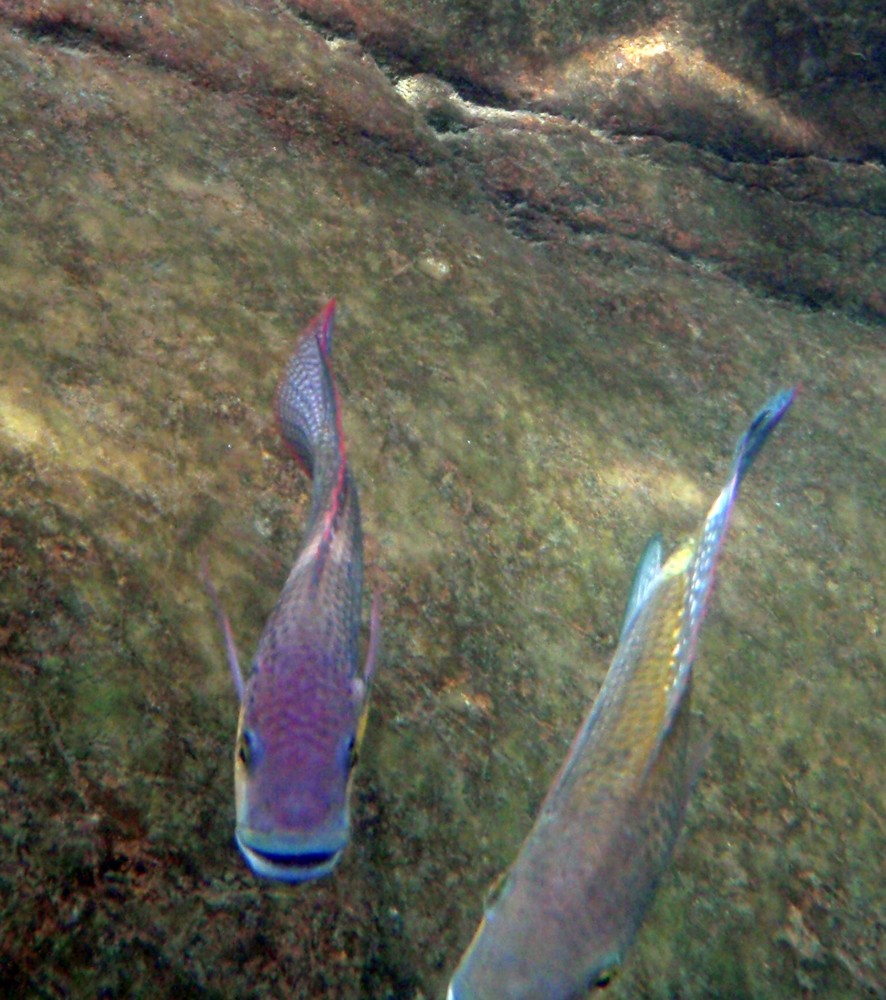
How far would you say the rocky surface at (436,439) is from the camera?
72.7 inches

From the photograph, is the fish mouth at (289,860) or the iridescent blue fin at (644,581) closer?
the fish mouth at (289,860)

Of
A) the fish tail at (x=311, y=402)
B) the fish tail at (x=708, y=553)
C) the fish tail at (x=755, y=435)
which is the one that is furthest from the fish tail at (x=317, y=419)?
the fish tail at (x=755, y=435)

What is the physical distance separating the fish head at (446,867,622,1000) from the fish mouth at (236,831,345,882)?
40 cm

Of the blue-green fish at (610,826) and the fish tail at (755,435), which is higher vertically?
the fish tail at (755,435)

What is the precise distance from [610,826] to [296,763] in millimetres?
796

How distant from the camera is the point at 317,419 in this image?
2.20 metres

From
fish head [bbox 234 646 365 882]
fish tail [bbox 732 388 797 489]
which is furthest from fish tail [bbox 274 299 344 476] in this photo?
fish tail [bbox 732 388 797 489]

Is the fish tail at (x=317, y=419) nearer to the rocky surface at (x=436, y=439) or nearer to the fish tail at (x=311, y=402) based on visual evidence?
the fish tail at (x=311, y=402)

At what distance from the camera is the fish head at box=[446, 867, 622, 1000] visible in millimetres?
1516

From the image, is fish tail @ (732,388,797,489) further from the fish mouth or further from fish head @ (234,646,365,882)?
the fish mouth

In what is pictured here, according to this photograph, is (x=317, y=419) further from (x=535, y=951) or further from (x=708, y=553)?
(x=535, y=951)

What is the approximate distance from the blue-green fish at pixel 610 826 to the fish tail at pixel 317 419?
92cm

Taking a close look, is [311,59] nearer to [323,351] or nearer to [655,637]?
[323,351]

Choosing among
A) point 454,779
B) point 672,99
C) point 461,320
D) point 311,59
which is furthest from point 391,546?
point 672,99
